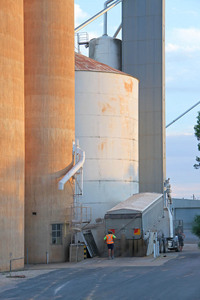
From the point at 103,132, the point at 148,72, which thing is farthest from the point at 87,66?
the point at 148,72

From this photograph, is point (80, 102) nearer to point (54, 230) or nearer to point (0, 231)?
point (54, 230)

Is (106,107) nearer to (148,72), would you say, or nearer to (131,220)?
(131,220)

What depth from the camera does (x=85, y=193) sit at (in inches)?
1672

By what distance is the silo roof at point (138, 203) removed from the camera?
35.9 metres

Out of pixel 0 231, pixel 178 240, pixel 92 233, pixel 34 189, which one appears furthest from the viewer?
pixel 178 240

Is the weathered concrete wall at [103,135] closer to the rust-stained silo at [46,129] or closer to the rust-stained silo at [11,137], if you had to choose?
the rust-stained silo at [46,129]

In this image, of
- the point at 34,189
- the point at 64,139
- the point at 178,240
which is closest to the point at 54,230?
Answer: the point at 34,189

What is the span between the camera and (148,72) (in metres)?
53.9

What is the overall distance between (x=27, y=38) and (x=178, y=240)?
17.5m

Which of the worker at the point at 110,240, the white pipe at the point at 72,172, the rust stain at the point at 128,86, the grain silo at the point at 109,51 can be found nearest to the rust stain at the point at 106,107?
the rust stain at the point at 128,86

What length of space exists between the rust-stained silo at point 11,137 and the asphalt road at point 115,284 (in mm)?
3244

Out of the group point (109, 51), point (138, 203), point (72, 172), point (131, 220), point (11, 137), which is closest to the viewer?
point (11, 137)

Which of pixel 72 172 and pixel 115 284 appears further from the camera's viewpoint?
pixel 72 172

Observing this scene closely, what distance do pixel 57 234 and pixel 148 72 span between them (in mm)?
23533
